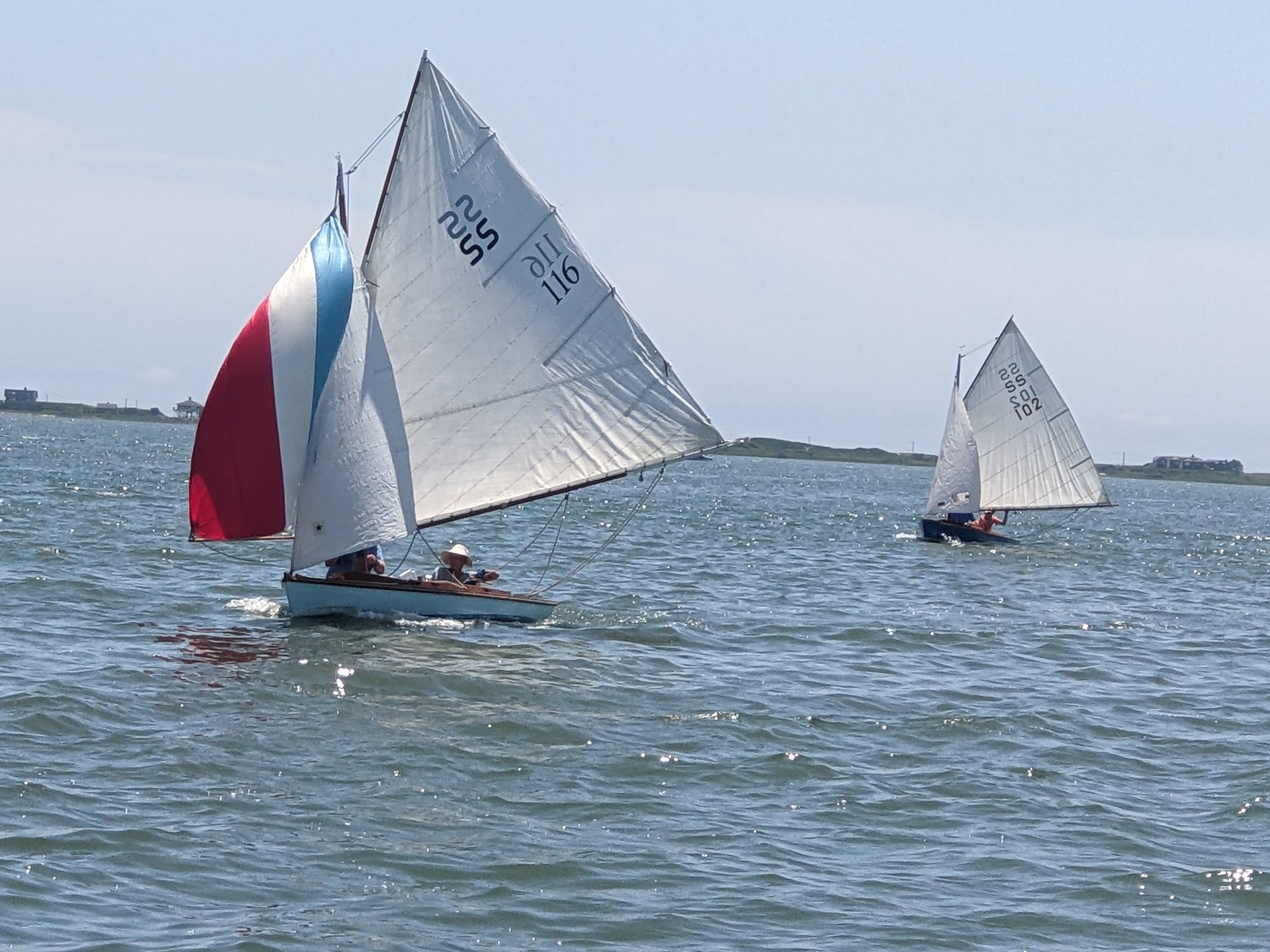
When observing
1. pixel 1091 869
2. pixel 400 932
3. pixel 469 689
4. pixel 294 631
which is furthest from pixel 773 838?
pixel 294 631

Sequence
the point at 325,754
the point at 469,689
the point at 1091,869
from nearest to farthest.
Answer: the point at 1091,869
the point at 325,754
the point at 469,689

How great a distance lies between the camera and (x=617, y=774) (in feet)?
53.0

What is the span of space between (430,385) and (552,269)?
8.12 ft

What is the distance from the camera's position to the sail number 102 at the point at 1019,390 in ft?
189

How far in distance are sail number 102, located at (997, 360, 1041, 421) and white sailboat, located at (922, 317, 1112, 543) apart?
3 cm

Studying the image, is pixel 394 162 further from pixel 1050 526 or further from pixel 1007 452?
pixel 1050 526

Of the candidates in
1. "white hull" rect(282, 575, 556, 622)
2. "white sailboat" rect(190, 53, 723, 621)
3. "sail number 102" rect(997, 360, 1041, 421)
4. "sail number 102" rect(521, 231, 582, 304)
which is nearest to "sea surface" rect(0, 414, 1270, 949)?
"white hull" rect(282, 575, 556, 622)

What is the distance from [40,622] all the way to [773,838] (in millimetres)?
13288

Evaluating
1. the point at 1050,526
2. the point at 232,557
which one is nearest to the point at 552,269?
the point at 232,557

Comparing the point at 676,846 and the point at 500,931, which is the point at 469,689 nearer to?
the point at 676,846

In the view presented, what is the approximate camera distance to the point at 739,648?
2533 centimetres

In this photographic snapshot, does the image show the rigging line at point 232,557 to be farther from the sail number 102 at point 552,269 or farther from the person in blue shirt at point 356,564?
the sail number 102 at point 552,269

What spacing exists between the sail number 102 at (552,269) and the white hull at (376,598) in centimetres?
461

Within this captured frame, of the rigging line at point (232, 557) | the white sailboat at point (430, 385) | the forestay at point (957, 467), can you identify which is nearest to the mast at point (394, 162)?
the white sailboat at point (430, 385)
